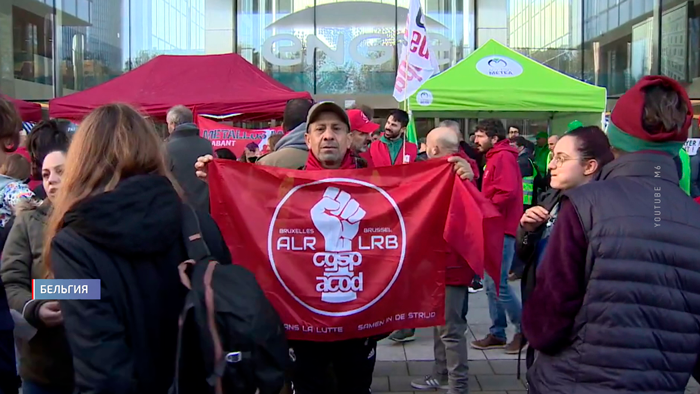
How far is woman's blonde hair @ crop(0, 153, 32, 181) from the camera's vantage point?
360 centimetres

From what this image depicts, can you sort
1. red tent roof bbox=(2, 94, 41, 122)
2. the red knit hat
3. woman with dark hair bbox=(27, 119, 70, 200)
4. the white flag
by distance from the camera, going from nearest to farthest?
the red knit hat
woman with dark hair bbox=(27, 119, 70, 200)
the white flag
red tent roof bbox=(2, 94, 41, 122)

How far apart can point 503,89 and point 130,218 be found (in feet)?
26.1

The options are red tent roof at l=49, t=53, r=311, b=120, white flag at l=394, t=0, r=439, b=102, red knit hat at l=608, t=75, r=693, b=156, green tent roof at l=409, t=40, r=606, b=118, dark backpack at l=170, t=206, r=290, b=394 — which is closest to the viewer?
dark backpack at l=170, t=206, r=290, b=394

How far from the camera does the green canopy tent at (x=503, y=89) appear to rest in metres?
9.17

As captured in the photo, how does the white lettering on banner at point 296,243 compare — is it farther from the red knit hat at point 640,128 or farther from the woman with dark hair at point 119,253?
the red knit hat at point 640,128

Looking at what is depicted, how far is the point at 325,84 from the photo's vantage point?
17.1 m

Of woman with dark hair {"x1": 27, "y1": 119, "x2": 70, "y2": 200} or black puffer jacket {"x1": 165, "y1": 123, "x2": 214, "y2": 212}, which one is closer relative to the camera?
woman with dark hair {"x1": 27, "y1": 119, "x2": 70, "y2": 200}

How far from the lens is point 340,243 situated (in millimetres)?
3330

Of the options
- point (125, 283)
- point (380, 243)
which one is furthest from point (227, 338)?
point (380, 243)

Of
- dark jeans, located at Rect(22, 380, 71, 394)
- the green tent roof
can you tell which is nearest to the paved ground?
dark jeans, located at Rect(22, 380, 71, 394)

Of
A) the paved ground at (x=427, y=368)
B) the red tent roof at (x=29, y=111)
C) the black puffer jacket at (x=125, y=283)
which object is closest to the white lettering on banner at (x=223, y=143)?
the paved ground at (x=427, y=368)

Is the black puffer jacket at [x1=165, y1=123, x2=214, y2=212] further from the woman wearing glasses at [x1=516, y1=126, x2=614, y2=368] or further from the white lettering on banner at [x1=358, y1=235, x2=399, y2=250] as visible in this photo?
the woman wearing glasses at [x1=516, y1=126, x2=614, y2=368]

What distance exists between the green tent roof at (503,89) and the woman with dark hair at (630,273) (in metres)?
6.87

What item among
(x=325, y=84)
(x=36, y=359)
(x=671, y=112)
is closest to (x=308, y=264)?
(x=36, y=359)
